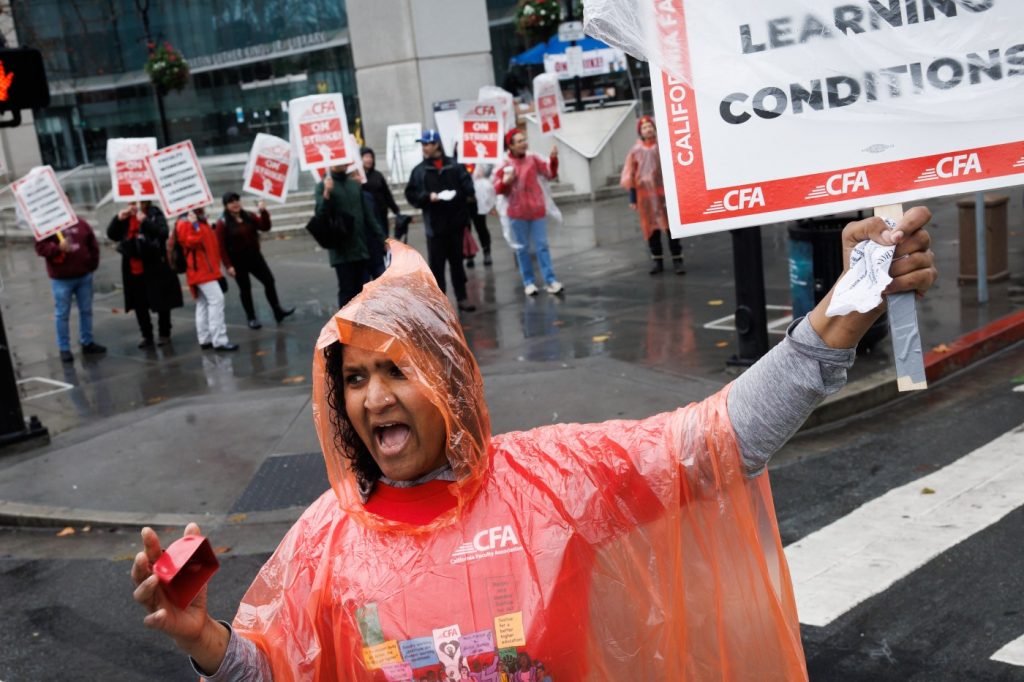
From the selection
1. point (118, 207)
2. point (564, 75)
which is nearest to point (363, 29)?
point (564, 75)

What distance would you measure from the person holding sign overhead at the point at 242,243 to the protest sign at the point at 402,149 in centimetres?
1045

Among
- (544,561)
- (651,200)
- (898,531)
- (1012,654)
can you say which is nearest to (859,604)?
(1012,654)

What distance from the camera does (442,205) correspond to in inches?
538

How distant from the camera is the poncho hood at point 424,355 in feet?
8.29

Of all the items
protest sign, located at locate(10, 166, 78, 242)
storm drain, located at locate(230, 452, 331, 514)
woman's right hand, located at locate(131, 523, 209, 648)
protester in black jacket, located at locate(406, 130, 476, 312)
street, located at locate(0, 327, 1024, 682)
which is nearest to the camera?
woman's right hand, located at locate(131, 523, 209, 648)

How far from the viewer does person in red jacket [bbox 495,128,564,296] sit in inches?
547

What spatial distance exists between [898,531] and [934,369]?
3.44 meters

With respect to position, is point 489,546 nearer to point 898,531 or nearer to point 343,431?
point 343,431

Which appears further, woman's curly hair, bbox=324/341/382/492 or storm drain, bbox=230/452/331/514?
storm drain, bbox=230/452/331/514

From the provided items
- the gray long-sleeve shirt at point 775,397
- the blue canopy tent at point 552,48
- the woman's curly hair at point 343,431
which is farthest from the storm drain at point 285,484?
the blue canopy tent at point 552,48

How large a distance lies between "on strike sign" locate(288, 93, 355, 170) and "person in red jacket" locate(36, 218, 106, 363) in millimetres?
2651

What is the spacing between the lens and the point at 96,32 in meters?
46.2

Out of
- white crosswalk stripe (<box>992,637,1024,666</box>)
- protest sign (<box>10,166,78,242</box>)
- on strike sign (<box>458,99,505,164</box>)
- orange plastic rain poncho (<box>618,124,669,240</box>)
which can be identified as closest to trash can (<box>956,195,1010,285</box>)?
orange plastic rain poncho (<box>618,124,669,240</box>)

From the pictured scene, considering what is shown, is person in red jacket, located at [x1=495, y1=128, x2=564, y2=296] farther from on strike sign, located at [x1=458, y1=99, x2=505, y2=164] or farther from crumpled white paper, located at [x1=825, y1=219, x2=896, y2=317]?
crumpled white paper, located at [x1=825, y1=219, x2=896, y2=317]
